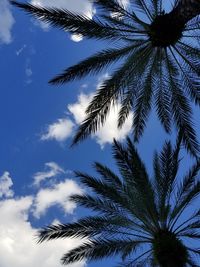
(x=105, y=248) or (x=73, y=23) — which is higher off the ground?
(x=73, y=23)

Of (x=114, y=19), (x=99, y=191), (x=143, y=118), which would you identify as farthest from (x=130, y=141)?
(x=114, y=19)

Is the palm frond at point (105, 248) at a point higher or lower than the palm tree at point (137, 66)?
lower

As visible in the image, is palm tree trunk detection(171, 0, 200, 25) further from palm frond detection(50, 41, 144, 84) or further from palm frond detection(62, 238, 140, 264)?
palm frond detection(62, 238, 140, 264)

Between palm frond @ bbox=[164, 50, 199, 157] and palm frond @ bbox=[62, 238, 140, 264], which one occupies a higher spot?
palm frond @ bbox=[164, 50, 199, 157]

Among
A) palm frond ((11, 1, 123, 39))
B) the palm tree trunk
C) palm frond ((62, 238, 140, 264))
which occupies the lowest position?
palm frond ((62, 238, 140, 264))

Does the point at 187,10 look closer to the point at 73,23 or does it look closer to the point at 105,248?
the point at 73,23

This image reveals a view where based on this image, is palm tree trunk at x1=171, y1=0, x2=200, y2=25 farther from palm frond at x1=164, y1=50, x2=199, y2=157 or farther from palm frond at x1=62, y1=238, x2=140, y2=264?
palm frond at x1=62, y1=238, x2=140, y2=264

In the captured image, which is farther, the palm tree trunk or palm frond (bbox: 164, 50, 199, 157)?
palm frond (bbox: 164, 50, 199, 157)

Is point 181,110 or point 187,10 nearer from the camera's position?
point 187,10

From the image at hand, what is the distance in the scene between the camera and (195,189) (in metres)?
15.7

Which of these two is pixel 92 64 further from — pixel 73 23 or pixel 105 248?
pixel 105 248

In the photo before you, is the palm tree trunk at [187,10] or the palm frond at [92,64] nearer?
the palm tree trunk at [187,10]

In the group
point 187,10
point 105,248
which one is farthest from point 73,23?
point 105,248

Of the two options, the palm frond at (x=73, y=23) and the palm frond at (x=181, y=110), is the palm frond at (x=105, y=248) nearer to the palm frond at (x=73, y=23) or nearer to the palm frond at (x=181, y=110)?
the palm frond at (x=181, y=110)
